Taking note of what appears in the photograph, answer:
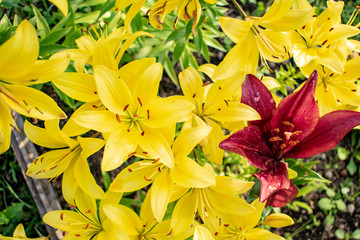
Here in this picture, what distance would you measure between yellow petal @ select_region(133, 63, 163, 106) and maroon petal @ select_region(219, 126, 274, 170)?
0.75ft

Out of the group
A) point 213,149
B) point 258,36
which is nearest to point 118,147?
point 213,149

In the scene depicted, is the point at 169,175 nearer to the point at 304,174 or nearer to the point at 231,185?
the point at 231,185

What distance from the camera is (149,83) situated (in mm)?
974

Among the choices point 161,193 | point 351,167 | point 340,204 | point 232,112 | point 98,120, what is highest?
point 98,120

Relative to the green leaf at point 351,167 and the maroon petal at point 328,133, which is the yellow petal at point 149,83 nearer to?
the maroon petal at point 328,133

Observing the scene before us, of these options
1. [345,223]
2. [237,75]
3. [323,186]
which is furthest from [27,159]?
[345,223]

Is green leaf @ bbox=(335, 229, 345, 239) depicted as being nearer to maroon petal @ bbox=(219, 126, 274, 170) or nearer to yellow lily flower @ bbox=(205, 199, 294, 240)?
yellow lily flower @ bbox=(205, 199, 294, 240)

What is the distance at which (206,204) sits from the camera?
1.11 meters

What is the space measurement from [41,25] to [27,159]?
77 centimetres

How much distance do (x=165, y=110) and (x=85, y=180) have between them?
0.31 m

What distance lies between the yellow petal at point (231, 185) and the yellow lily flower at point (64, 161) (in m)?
0.33

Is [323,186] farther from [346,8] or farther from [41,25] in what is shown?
[41,25]

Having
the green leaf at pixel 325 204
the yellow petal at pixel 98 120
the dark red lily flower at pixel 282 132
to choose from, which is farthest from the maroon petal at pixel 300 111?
the green leaf at pixel 325 204

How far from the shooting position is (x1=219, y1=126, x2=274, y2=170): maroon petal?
0.98 m
